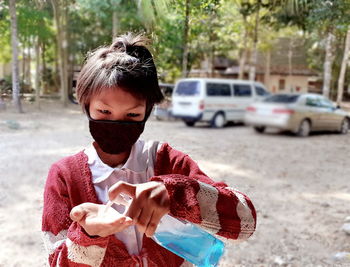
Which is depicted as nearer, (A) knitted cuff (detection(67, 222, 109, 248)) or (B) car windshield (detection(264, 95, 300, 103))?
(A) knitted cuff (detection(67, 222, 109, 248))

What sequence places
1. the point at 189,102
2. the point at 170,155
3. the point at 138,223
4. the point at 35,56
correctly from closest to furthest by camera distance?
the point at 138,223 < the point at 170,155 < the point at 35,56 < the point at 189,102

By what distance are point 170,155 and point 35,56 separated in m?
1.30

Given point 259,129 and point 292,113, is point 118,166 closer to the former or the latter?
point 292,113

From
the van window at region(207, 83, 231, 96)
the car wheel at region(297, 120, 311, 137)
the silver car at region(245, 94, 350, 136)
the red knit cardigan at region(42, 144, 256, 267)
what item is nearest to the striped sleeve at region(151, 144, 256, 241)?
the red knit cardigan at region(42, 144, 256, 267)

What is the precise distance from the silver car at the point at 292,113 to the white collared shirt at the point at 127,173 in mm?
4606

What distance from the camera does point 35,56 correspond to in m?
1.91

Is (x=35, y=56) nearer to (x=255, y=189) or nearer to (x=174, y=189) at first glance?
(x=174, y=189)

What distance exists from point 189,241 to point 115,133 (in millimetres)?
277

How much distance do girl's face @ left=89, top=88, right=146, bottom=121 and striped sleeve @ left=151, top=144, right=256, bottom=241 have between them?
0.53ft

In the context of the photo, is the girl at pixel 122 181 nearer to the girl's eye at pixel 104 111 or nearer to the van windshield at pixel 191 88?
the girl's eye at pixel 104 111

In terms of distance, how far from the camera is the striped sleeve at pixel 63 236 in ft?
2.23

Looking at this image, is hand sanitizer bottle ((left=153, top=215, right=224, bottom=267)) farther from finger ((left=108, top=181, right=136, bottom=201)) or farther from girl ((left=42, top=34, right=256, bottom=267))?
finger ((left=108, top=181, right=136, bottom=201))

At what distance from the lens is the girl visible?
675mm

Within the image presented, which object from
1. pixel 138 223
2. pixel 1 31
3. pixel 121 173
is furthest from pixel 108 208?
pixel 1 31
